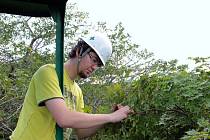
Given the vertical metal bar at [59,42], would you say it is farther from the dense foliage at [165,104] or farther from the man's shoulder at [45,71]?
the dense foliage at [165,104]

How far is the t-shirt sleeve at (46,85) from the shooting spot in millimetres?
2191

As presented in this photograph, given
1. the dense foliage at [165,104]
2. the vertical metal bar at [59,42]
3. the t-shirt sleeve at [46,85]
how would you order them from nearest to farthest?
the dense foliage at [165,104]
the t-shirt sleeve at [46,85]
the vertical metal bar at [59,42]

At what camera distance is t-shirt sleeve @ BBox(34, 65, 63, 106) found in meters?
2.19

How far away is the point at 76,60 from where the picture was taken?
2.34 meters

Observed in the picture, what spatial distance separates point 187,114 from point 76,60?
0.67m

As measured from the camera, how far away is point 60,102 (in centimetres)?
217

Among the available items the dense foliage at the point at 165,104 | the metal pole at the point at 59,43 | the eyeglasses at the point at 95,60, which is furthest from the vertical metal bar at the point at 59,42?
the dense foliage at the point at 165,104

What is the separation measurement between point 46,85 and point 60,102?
13cm

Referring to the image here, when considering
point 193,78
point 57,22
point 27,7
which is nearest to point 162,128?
point 193,78

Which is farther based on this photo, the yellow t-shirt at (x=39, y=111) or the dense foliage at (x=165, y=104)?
the yellow t-shirt at (x=39, y=111)

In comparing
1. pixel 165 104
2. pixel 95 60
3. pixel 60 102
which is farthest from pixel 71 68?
pixel 165 104

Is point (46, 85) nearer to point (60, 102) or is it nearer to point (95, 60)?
point (60, 102)

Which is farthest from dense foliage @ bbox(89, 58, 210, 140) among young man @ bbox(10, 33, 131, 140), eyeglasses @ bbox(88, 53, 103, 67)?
eyeglasses @ bbox(88, 53, 103, 67)

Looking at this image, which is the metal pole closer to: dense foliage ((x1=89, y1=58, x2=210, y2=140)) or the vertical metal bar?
the vertical metal bar
